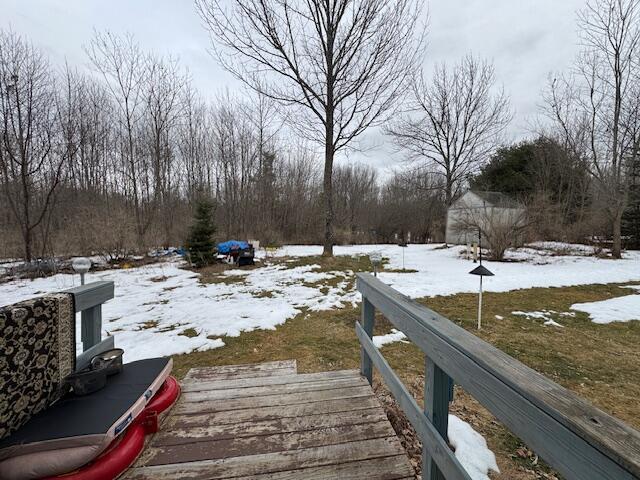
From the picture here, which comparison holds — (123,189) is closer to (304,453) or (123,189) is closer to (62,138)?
(62,138)

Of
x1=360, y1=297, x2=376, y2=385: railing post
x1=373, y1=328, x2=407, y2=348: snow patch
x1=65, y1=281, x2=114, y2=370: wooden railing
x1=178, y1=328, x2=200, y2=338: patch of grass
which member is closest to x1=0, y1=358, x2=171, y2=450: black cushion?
x1=65, y1=281, x2=114, y2=370: wooden railing

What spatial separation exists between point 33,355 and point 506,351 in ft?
15.7

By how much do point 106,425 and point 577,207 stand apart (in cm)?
2556

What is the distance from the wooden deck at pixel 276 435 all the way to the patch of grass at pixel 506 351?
42.4 inches

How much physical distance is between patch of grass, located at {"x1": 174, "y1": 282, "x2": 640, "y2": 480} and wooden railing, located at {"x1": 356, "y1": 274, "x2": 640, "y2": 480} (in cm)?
135

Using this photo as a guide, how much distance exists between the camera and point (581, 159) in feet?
43.8

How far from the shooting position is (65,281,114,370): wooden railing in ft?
6.35

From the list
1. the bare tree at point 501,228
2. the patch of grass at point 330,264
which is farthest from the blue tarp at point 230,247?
the bare tree at point 501,228

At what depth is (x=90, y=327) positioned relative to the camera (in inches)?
85.4

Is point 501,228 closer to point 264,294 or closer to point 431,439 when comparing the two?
point 264,294

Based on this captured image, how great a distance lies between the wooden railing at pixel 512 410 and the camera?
1.83 feet

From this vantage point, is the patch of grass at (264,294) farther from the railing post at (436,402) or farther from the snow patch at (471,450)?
the railing post at (436,402)

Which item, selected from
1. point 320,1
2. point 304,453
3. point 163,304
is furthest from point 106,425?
point 320,1

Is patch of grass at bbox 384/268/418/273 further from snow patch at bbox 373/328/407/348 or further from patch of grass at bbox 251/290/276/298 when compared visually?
snow patch at bbox 373/328/407/348
